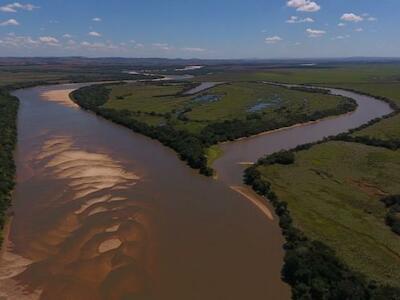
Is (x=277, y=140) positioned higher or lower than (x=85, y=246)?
lower

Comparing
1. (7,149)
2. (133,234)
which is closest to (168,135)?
(7,149)

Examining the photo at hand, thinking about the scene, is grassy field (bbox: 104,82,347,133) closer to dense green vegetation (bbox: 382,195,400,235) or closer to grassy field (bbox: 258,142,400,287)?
grassy field (bbox: 258,142,400,287)

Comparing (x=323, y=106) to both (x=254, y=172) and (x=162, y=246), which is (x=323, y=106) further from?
(x=162, y=246)

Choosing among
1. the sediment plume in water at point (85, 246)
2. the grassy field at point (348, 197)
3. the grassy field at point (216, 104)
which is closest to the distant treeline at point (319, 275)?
the grassy field at point (348, 197)

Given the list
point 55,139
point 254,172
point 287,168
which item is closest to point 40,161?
point 55,139

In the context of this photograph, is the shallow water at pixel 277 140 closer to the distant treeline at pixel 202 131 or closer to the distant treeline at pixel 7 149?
the distant treeline at pixel 202 131

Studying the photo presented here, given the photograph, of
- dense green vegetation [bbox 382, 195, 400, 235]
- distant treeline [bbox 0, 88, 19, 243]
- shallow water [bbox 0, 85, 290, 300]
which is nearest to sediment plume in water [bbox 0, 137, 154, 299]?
shallow water [bbox 0, 85, 290, 300]

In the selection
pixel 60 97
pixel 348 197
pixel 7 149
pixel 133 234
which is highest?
pixel 348 197

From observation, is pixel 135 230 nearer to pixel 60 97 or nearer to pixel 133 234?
pixel 133 234
